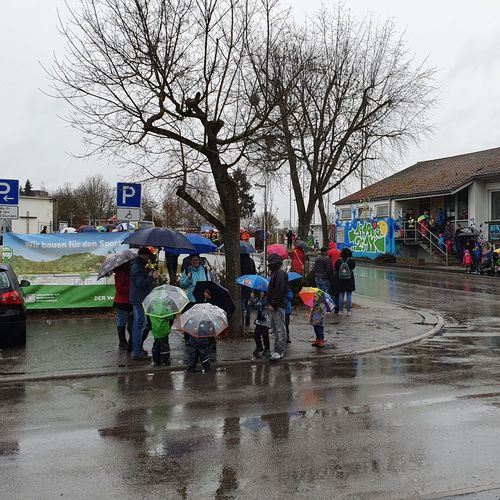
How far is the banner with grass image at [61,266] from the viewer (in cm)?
1313

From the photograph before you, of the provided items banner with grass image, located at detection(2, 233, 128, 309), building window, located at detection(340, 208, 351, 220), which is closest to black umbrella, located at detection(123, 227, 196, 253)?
banner with grass image, located at detection(2, 233, 128, 309)

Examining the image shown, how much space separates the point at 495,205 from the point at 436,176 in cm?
607

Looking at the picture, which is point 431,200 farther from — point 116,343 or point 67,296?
point 116,343

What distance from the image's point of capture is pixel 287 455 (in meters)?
4.90

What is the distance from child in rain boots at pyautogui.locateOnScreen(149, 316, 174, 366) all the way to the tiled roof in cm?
2850

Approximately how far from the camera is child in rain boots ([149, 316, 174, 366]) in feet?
27.8

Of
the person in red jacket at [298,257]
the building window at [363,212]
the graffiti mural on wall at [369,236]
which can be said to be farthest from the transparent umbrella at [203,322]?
the building window at [363,212]

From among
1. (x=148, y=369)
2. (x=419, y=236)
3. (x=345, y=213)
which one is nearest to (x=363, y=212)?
(x=345, y=213)

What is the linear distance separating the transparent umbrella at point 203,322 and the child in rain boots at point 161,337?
290 millimetres

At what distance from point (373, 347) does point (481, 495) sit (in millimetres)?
6337

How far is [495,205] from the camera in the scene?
33.5m

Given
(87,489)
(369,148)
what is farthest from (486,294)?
(87,489)

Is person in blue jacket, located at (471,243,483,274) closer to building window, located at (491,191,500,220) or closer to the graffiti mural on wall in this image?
building window, located at (491,191,500,220)

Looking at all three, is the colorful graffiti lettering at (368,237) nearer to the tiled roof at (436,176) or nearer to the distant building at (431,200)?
the distant building at (431,200)
